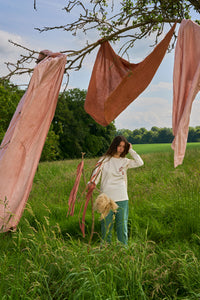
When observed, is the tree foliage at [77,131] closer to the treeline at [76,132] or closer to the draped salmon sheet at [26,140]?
the treeline at [76,132]

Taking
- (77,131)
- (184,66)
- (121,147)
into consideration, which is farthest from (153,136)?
(184,66)

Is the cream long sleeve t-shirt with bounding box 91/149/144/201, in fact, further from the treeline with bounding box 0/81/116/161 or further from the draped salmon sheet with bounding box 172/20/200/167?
the treeline with bounding box 0/81/116/161

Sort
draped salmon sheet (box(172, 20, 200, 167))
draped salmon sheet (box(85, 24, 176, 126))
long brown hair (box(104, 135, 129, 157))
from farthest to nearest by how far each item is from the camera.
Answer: draped salmon sheet (box(85, 24, 176, 126)) → long brown hair (box(104, 135, 129, 157)) → draped salmon sheet (box(172, 20, 200, 167))

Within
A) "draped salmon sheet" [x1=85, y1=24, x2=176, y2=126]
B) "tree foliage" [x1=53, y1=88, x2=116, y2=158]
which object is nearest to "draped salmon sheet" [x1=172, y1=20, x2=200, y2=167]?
"draped salmon sheet" [x1=85, y1=24, x2=176, y2=126]

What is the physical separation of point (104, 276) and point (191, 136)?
42337mm

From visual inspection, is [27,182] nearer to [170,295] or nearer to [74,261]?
[74,261]

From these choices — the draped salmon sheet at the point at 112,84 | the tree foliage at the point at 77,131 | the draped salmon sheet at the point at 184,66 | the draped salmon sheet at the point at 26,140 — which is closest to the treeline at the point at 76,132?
the tree foliage at the point at 77,131

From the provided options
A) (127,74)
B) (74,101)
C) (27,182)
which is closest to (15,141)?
(27,182)

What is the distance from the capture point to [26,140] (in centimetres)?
369

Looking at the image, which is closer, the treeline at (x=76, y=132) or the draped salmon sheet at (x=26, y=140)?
the draped salmon sheet at (x=26, y=140)

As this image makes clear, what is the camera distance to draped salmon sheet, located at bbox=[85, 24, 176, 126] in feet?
13.6

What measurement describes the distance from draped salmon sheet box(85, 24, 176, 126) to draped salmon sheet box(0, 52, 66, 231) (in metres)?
0.70

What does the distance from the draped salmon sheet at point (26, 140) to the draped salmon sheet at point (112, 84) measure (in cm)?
70

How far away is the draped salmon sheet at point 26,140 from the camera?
11.9 ft
